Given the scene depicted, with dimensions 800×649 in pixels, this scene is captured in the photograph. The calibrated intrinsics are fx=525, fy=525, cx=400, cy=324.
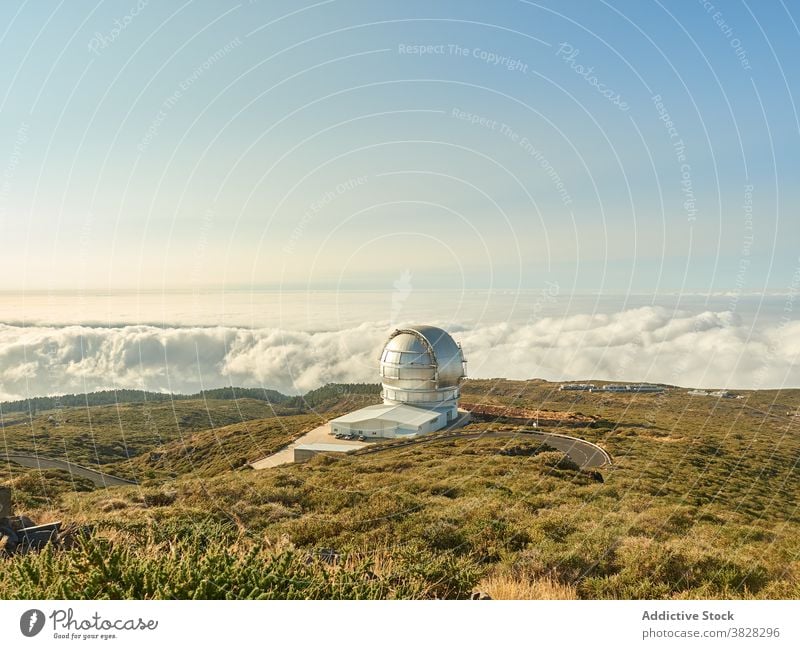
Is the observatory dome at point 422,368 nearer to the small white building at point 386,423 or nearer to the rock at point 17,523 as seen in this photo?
the small white building at point 386,423

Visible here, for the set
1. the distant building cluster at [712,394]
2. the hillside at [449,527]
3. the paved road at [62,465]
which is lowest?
the paved road at [62,465]

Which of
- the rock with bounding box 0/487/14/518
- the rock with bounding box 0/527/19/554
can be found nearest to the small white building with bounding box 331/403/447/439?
the rock with bounding box 0/487/14/518

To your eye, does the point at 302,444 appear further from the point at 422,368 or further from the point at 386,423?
the point at 422,368

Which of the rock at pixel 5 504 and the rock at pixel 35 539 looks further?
the rock at pixel 5 504

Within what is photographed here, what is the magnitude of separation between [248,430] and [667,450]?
2836 centimetres

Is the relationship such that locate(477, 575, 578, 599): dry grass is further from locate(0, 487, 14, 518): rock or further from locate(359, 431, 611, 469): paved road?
locate(359, 431, 611, 469): paved road

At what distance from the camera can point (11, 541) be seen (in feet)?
24.1

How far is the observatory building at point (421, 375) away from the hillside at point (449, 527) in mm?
7479

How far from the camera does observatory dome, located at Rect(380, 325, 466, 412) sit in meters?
37.1

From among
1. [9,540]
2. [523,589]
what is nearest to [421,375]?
[9,540]

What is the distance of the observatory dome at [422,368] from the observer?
3712 centimetres

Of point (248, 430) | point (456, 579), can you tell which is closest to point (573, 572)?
point (456, 579)

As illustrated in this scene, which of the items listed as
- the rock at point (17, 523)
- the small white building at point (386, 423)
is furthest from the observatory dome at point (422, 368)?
the rock at point (17, 523)
